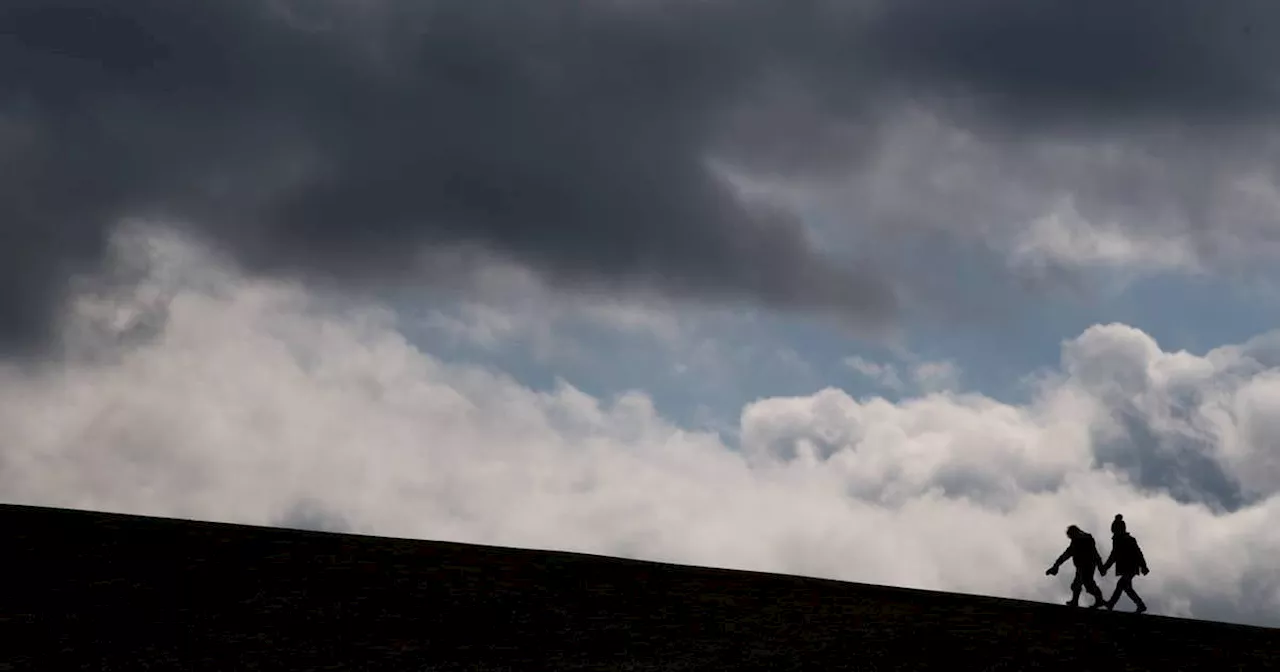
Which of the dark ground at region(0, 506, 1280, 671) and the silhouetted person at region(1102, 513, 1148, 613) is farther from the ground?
the silhouetted person at region(1102, 513, 1148, 613)

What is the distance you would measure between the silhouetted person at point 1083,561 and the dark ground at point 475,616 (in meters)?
0.93

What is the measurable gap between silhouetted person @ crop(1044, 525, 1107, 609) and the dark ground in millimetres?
926

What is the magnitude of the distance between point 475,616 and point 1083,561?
9.53 m

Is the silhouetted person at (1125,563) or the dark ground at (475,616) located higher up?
the silhouetted person at (1125,563)

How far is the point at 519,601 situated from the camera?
1855cm

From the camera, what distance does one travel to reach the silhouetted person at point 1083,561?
19969 mm

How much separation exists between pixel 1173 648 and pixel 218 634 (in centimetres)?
1259

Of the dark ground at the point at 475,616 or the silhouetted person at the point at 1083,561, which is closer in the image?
the dark ground at the point at 475,616

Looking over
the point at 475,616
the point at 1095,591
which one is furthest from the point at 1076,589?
the point at 475,616

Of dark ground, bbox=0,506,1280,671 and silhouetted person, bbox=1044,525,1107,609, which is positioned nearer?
dark ground, bbox=0,506,1280,671

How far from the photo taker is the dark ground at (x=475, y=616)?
16047 mm

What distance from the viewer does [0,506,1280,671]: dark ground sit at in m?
16.0

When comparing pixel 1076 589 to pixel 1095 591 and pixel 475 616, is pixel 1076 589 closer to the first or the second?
pixel 1095 591

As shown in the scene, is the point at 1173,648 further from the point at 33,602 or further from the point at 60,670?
the point at 33,602
